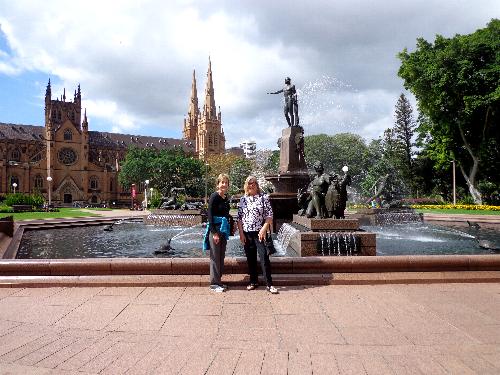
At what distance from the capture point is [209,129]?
395 ft

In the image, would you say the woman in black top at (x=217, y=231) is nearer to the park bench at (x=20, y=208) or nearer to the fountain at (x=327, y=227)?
the fountain at (x=327, y=227)

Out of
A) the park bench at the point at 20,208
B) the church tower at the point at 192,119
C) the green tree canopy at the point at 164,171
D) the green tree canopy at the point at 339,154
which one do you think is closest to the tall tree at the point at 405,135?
the green tree canopy at the point at 339,154

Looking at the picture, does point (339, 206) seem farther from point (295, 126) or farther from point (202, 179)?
point (202, 179)

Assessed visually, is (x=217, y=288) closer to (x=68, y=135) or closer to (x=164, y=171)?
(x=164, y=171)

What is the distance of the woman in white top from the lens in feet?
19.9

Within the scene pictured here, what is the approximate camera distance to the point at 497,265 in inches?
266

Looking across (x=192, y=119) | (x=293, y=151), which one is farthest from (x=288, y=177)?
(x=192, y=119)

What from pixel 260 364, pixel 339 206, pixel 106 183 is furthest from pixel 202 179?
pixel 260 364

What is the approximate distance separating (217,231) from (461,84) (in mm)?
33035

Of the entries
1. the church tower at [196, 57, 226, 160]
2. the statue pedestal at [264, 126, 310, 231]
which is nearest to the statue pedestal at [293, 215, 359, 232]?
the statue pedestal at [264, 126, 310, 231]

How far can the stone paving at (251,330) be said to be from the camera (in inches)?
135

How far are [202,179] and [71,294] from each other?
73.3 metres

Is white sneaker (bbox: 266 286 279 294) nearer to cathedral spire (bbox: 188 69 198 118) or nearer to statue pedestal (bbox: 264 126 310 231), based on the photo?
statue pedestal (bbox: 264 126 310 231)

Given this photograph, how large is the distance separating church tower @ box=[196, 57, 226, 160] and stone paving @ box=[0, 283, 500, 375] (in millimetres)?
111821
